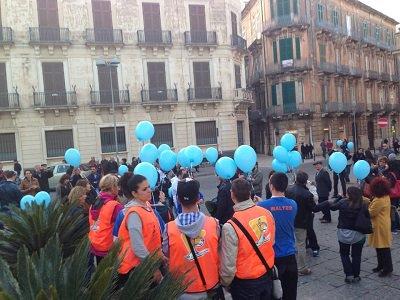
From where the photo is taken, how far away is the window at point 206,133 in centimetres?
2747

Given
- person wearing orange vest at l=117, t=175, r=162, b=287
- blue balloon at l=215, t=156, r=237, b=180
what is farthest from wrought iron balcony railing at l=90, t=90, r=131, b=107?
person wearing orange vest at l=117, t=175, r=162, b=287

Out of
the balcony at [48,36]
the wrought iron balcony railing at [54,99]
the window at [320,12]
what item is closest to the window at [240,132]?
the wrought iron balcony railing at [54,99]

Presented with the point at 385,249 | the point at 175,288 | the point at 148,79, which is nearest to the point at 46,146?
the point at 148,79

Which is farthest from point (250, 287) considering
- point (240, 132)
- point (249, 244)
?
point (240, 132)

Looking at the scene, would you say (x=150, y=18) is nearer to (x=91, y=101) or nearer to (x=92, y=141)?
(x=91, y=101)

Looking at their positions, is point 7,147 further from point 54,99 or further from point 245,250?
point 245,250

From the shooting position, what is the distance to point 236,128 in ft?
93.6

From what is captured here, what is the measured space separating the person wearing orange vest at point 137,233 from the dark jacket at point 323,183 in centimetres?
597

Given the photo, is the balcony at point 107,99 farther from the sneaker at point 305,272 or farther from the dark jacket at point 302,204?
the sneaker at point 305,272

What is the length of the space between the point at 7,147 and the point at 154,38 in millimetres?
11199

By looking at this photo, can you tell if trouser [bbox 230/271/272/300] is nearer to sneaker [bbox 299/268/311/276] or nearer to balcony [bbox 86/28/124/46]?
sneaker [bbox 299/268/311/276]

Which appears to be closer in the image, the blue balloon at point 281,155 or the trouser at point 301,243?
the trouser at point 301,243

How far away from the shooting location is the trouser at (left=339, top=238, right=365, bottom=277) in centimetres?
524

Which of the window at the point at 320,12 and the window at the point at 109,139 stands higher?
the window at the point at 320,12
